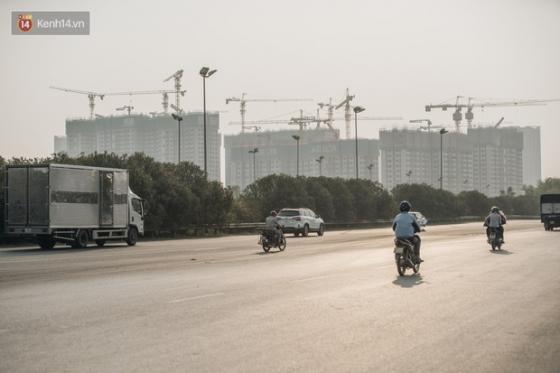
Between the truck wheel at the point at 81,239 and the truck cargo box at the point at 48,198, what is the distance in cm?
32

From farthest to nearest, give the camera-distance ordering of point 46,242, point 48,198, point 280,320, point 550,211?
point 550,211 → point 46,242 → point 48,198 → point 280,320

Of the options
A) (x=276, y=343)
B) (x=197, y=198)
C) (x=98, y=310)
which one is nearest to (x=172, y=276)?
(x=98, y=310)

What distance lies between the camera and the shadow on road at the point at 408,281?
1683cm

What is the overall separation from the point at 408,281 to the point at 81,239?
21.4 m

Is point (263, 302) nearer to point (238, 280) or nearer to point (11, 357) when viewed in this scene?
point (238, 280)

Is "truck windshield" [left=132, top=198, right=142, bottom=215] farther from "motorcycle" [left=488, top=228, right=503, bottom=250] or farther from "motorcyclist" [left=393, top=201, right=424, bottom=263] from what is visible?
"motorcyclist" [left=393, top=201, right=424, bottom=263]

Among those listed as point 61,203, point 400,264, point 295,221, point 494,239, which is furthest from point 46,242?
point 400,264

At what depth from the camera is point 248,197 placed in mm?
75375

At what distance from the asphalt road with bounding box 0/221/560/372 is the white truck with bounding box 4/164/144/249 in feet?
42.1

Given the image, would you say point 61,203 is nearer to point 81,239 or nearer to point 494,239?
point 81,239

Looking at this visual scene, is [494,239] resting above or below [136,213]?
below

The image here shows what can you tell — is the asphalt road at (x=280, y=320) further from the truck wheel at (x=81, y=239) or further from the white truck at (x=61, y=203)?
the truck wheel at (x=81, y=239)

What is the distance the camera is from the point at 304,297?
14211 millimetres

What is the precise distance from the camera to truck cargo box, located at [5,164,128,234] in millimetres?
33281
